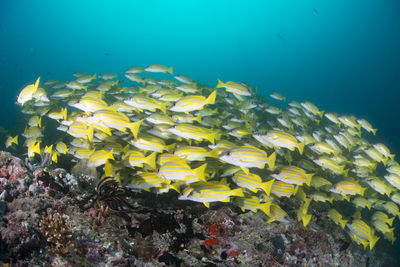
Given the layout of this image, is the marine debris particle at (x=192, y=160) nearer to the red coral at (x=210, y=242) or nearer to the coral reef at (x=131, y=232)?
the red coral at (x=210, y=242)

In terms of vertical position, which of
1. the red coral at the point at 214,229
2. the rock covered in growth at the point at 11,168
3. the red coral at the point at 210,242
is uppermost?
the rock covered in growth at the point at 11,168

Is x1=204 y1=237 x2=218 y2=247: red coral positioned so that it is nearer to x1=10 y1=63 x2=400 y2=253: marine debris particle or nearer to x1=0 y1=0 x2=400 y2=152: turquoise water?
x1=10 y1=63 x2=400 y2=253: marine debris particle

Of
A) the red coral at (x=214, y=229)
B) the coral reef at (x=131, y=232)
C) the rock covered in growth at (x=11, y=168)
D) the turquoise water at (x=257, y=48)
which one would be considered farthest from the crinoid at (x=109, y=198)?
the turquoise water at (x=257, y=48)

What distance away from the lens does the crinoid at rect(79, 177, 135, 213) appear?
3.88 meters

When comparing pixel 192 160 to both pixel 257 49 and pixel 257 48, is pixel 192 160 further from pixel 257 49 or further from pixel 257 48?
pixel 257 48

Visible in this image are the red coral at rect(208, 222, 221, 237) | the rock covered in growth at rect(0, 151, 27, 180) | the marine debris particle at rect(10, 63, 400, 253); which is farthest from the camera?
the red coral at rect(208, 222, 221, 237)

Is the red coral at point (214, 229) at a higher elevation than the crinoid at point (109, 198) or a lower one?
lower

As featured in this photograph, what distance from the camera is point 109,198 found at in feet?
12.9

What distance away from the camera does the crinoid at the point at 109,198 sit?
3.88 m

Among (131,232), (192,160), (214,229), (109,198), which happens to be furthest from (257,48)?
(131,232)

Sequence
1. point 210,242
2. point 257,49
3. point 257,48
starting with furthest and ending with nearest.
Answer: point 257,48 < point 257,49 < point 210,242

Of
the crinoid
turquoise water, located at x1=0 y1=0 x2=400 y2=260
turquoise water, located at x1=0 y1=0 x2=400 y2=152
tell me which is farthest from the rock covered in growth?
turquoise water, located at x1=0 y1=0 x2=400 y2=152

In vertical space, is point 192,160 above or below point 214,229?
above

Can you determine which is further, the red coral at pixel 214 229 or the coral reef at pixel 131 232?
the red coral at pixel 214 229
